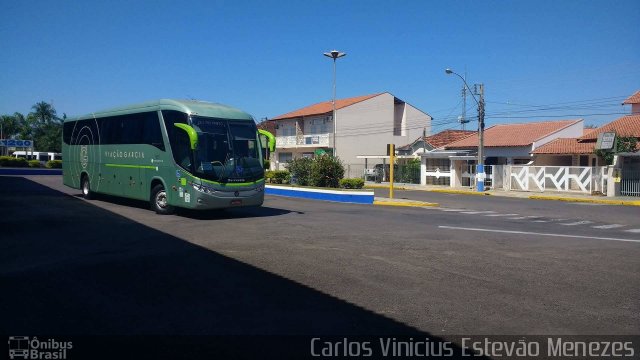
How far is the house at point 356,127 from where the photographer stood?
52719 millimetres

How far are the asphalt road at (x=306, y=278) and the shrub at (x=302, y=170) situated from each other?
1377 centimetres

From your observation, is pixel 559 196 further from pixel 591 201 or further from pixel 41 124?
pixel 41 124

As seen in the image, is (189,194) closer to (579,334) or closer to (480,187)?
(579,334)

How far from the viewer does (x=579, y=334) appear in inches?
202

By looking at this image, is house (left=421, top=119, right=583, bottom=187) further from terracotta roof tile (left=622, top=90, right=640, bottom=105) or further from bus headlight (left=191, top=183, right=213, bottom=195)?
bus headlight (left=191, top=183, right=213, bottom=195)

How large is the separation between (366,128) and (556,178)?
2411 cm

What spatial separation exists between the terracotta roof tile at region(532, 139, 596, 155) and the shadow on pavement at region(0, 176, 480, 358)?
108ft

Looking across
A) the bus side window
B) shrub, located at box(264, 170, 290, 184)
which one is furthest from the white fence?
the bus side window

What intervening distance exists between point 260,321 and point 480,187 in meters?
30.8

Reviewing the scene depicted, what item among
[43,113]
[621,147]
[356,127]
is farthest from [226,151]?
[43,113]

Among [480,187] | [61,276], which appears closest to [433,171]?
[480,187]

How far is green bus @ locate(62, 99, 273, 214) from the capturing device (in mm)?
13953

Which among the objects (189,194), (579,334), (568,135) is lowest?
(579,334)

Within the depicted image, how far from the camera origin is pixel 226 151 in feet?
47.6
